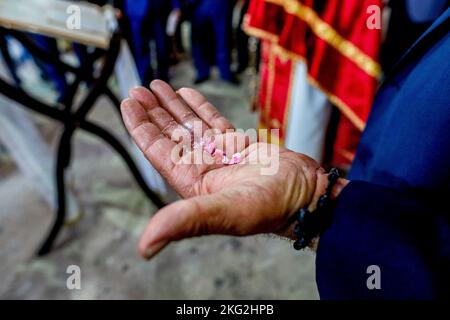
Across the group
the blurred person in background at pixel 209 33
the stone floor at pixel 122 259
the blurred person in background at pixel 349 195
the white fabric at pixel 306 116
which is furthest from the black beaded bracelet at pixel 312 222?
the blurred person in background at pixel 209 33

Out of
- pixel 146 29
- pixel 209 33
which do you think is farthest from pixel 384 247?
pixel 209 33

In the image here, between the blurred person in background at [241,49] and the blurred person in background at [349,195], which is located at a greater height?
the blurred person in background at [349,195]

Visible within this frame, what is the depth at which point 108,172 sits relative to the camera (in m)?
2.21

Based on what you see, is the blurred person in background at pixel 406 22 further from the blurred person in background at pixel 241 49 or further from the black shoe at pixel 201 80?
the black shoe at pixel 201 80

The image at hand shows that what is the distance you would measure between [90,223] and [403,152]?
1670 mm

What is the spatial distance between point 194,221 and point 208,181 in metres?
0.21

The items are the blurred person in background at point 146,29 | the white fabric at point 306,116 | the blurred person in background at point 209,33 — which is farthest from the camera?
the blurred person in background at point 209,33

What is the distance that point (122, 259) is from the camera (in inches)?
66.5

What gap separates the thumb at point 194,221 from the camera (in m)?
0.48

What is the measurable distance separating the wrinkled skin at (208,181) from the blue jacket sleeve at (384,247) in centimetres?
8

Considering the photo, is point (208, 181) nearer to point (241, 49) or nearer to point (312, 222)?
point (312, 222)

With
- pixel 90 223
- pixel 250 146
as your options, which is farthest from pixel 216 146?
pixel 90 223

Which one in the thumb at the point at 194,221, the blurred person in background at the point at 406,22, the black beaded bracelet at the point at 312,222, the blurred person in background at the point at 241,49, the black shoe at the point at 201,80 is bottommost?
the black shoe at the point at 201,80

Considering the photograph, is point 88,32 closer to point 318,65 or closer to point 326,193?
point 318,65
